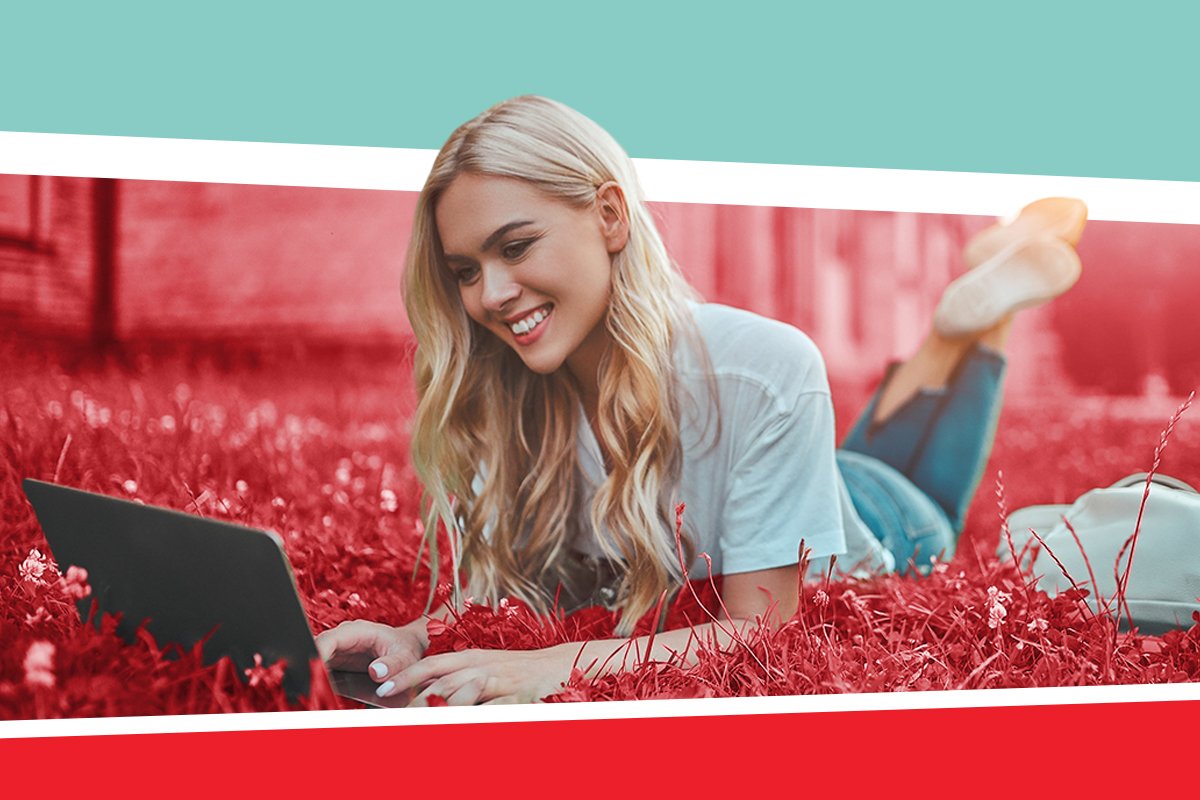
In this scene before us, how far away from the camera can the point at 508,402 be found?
3148 mm

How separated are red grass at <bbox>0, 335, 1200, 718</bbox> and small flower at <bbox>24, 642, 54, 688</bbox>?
102 millimetres

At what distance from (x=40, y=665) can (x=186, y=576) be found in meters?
0.38

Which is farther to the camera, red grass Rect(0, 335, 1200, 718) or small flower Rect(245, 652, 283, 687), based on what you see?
red grass Rect(0, 335, 1200, 718)

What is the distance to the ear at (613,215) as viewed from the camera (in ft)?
9.95

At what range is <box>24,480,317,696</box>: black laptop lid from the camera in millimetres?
2422

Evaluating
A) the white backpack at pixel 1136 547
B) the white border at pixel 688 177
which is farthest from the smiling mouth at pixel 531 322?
the white backpack at pixel 1136 547

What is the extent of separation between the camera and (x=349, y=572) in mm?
3186

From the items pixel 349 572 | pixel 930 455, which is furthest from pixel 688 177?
pixel 349 572

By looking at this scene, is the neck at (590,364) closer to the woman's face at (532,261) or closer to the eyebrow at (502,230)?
the woman's face at (532,261)

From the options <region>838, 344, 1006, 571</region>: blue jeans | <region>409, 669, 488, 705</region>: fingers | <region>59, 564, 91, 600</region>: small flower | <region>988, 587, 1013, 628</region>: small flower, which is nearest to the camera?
<region>59, 564, 91, 600</region>: small flower

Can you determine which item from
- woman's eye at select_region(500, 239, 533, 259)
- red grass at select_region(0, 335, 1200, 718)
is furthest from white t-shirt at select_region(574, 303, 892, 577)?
woman's eye at select_region(500, 239, 533, 259)

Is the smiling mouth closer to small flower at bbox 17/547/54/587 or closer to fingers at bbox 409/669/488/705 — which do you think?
fingers at bbox 409/669/488/705

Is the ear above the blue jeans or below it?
above

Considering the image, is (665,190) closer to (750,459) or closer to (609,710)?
(750,459)
